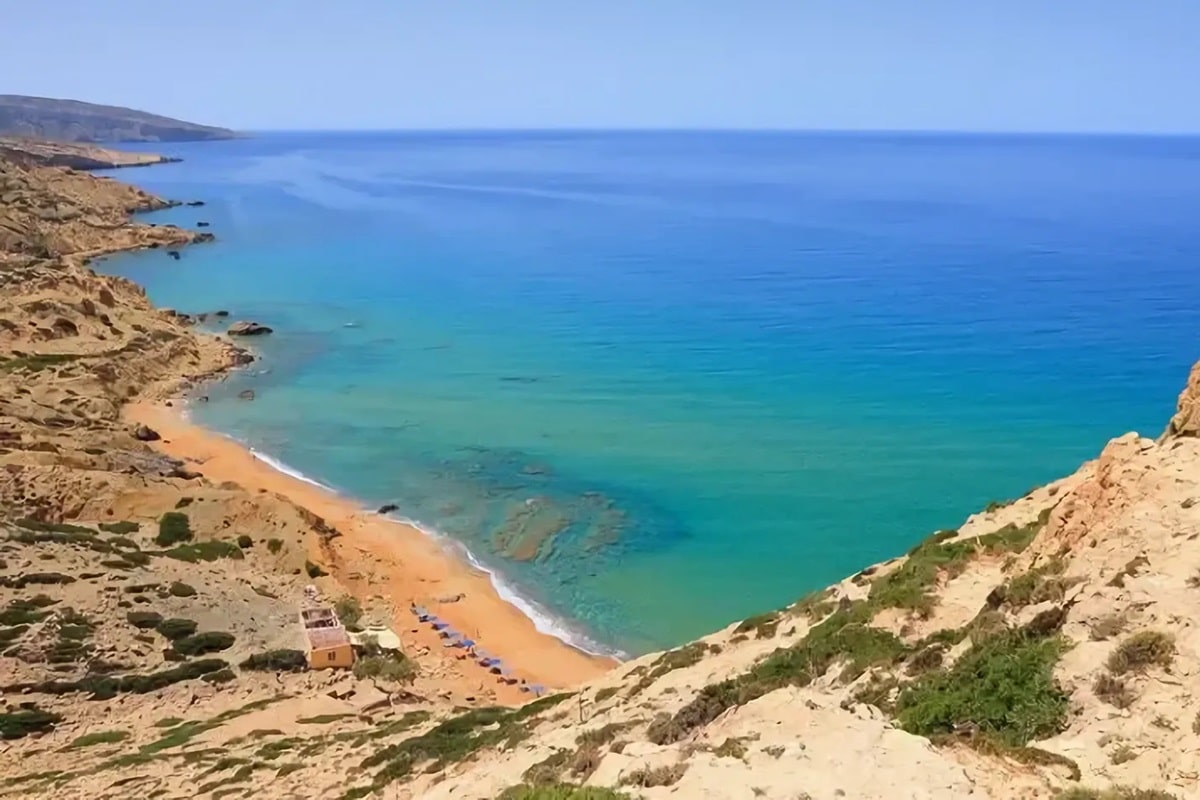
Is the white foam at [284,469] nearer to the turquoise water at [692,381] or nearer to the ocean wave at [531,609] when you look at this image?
the turquoise water at [692,381]

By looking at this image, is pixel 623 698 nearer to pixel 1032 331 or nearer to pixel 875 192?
pixel 1032 331

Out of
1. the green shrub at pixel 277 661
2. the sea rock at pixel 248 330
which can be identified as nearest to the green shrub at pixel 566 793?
the green shrub at pixel 277 661

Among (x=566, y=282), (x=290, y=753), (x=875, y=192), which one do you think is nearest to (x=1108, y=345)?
(x=566, y=282)

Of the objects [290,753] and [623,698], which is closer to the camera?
[623,698]

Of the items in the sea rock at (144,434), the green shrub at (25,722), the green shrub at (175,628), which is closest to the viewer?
the green shrub at (25,722)

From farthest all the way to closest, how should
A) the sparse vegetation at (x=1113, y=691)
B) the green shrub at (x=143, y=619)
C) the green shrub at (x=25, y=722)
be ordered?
the green shrub at (x=143, y=619), the green shrub at (x=25, y=722), the sparse vegetation at (x=1113, y=691)

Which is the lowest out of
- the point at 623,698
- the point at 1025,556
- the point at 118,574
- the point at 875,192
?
the point at 118,574
